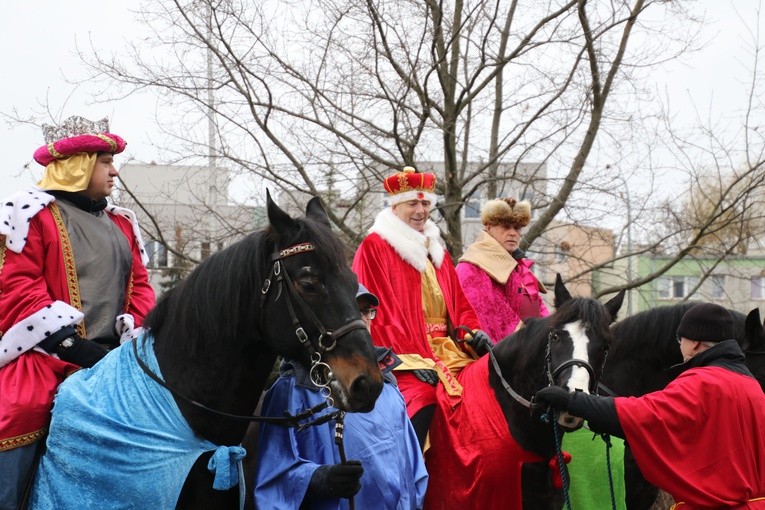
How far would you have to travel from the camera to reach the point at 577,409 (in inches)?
192

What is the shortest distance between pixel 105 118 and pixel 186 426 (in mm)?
2012

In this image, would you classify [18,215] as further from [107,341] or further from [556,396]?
[556,396]

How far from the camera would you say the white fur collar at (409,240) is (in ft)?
21.2

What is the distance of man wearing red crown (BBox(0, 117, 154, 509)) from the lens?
4109mm

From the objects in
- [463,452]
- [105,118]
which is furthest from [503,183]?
[105,118]

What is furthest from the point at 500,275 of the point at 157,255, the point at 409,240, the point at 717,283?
the point at 157,255

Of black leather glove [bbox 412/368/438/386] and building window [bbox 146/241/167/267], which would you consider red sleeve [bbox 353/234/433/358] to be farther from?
building window [bbox 146/241/167/267]

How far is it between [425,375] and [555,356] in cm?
95

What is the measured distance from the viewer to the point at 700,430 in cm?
478

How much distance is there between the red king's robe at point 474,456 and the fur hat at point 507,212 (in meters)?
1.75

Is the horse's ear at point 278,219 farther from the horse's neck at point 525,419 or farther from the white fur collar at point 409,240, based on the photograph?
the white fur collar at point 409,240

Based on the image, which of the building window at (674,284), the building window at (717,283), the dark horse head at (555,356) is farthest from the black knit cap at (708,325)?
the building window at (674,284)

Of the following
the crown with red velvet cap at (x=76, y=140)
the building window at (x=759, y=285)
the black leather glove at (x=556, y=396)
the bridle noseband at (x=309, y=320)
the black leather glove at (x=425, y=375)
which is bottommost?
the building window at (x=759, y=285)

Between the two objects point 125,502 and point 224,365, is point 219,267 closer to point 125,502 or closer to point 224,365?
point 224,365
